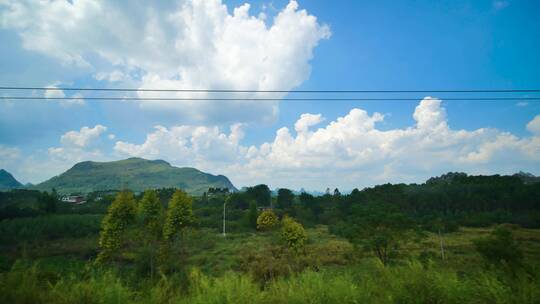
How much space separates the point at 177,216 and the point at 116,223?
6969 mm

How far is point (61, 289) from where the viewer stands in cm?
478

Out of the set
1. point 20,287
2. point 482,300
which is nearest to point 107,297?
point 20,287

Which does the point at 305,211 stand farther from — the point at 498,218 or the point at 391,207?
the point at 391,207

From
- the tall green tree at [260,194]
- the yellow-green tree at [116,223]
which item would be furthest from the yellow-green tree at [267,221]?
the tall green tree at [260,194]

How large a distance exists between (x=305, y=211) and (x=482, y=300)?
82.6m

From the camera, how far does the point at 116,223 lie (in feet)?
110

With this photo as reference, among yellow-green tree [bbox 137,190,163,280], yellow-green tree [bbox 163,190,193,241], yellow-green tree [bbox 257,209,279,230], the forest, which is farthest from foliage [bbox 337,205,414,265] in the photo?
yellow-green tree [bbox 257,209,279,230]

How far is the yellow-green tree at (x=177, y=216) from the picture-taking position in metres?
35.0

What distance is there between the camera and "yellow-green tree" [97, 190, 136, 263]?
108 ft

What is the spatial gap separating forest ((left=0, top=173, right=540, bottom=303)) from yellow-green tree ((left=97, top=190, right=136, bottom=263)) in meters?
0.12

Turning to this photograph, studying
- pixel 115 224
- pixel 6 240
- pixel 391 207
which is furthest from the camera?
pixel 6 240

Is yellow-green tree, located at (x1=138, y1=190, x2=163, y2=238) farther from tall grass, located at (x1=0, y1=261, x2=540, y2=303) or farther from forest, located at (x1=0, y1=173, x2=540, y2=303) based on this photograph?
tall grass, located at (x1=0, y1=261, x2=540, y2=303)

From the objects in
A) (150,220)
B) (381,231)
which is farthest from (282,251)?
(150,220)

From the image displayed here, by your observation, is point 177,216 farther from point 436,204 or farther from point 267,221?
point 436,204
